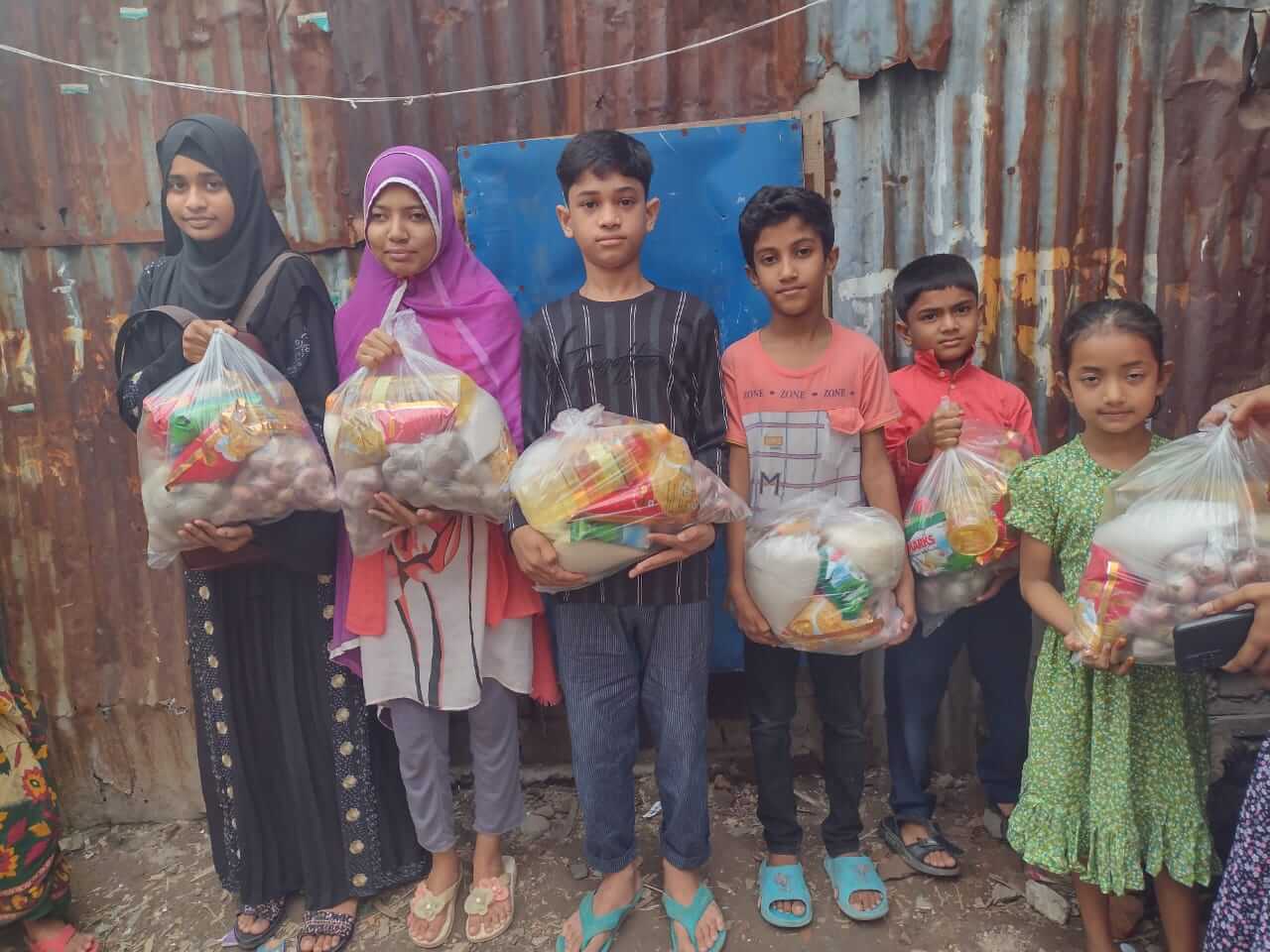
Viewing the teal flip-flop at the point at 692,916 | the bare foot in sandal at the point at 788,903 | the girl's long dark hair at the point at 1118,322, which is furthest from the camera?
the bare foot in sandal at the point at 788,903

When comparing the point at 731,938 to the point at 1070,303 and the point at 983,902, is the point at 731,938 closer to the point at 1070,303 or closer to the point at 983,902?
the point at 983,902

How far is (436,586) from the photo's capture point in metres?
2.37

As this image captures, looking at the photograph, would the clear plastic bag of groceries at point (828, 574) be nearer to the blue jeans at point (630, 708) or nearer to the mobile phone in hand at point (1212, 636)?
the blue jeans at point (630, 708)

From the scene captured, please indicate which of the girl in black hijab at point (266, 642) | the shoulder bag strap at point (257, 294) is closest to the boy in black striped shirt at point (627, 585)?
the girl in black hijab at point (266, 642)

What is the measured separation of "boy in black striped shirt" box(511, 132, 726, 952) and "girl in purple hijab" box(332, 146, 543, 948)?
0.60ft

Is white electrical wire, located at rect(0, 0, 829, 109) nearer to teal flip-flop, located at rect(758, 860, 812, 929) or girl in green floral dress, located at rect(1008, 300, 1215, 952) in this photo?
girl in green floral dress, located at rect(1008, 300, 1215, 952)

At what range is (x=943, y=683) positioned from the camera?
264 centimetres

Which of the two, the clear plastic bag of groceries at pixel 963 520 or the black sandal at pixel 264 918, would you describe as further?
the black sandal at pixel 264 918

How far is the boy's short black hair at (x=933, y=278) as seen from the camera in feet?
8.07

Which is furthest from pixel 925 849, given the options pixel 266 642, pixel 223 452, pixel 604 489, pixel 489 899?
pixel 223 452

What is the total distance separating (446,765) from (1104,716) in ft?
6.16

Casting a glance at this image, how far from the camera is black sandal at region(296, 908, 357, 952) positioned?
2.48 meters

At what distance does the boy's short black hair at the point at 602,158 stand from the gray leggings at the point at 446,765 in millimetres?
1528

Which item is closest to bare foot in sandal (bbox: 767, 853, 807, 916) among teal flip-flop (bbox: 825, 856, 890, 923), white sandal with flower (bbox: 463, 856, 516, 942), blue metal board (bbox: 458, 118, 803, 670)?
teal flip-flop (bbox: 825, 856, 890, 923)
